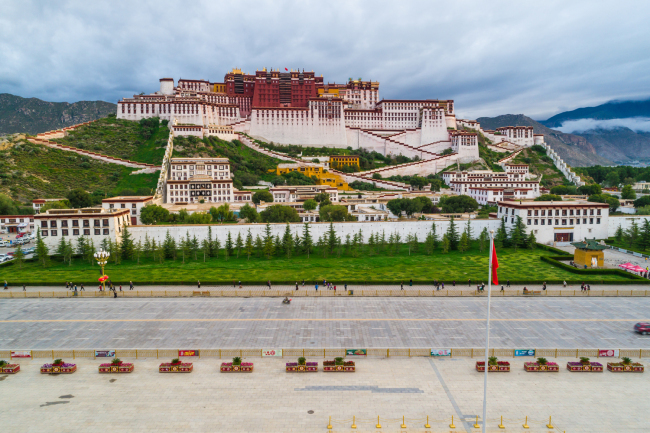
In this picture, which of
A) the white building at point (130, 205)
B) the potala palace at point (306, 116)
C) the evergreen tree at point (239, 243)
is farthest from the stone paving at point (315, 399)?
the potala palace at point (306, 116)

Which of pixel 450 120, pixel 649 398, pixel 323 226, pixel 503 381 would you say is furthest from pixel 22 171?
pixel 450 120

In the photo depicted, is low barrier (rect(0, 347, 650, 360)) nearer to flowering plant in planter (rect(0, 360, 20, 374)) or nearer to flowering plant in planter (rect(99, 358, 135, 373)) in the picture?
flowering plant in planter (rect(0, 360, 20, 374))

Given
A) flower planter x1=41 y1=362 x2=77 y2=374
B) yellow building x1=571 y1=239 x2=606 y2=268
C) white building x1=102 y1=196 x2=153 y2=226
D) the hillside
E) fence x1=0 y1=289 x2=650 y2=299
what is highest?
the hillside

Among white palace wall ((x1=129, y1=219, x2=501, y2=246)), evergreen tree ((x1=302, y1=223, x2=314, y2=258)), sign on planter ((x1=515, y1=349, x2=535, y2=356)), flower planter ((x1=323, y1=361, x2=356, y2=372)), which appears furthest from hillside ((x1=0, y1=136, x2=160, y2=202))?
sign on planter ((x1=515, y1=349, x2=535, y2=356))

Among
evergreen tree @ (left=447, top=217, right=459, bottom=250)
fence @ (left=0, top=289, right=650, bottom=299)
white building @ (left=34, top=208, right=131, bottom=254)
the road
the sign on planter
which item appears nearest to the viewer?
the sign on planter

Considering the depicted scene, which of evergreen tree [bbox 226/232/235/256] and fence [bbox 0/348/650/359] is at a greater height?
evergreen tree [bbox 226/232/235/256]

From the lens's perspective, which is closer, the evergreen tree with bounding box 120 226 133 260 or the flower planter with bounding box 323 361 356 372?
the flower planter with bounding box 323 361 356 372
